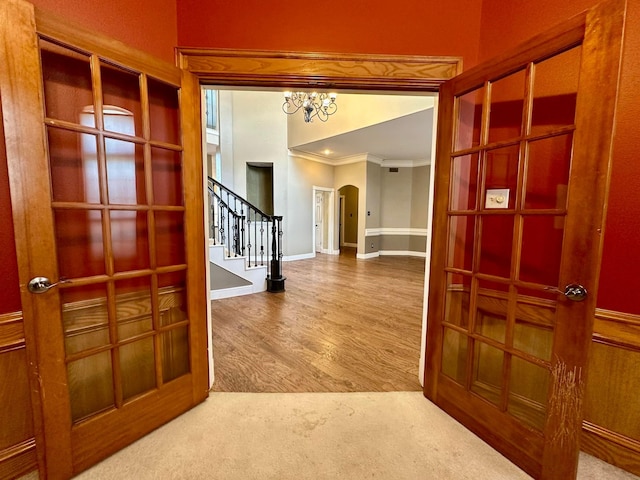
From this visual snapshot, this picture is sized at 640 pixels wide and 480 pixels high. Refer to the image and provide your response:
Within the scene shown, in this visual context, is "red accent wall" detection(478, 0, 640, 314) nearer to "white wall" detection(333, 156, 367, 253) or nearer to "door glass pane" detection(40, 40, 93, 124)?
"door glass pane" detection(40, 40, 93, 124)

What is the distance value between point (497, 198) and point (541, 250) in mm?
345

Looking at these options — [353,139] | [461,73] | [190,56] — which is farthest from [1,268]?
[353,139]

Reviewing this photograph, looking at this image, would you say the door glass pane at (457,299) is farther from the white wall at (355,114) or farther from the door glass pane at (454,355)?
the white wall at (355,114)

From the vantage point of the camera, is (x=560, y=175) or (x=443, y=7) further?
(x=443, y=7)

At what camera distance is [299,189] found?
24.3 ft

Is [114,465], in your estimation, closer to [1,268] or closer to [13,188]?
[1,268]

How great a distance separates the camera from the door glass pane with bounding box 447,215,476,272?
1665 mm

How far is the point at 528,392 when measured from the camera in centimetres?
143

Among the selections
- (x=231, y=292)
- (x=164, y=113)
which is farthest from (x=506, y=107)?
(x=231, y=292)

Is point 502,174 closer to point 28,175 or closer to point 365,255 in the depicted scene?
point 28,175

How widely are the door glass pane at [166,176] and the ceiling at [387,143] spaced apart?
395cm

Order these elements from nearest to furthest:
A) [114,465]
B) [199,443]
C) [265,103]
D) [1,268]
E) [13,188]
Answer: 1. [13,188]
2. [1,268]
3. [114,465]
4. [199,443]
5. [265,103]

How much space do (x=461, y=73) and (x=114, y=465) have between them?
2860 mm

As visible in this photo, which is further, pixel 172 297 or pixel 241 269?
pixel 241 269
